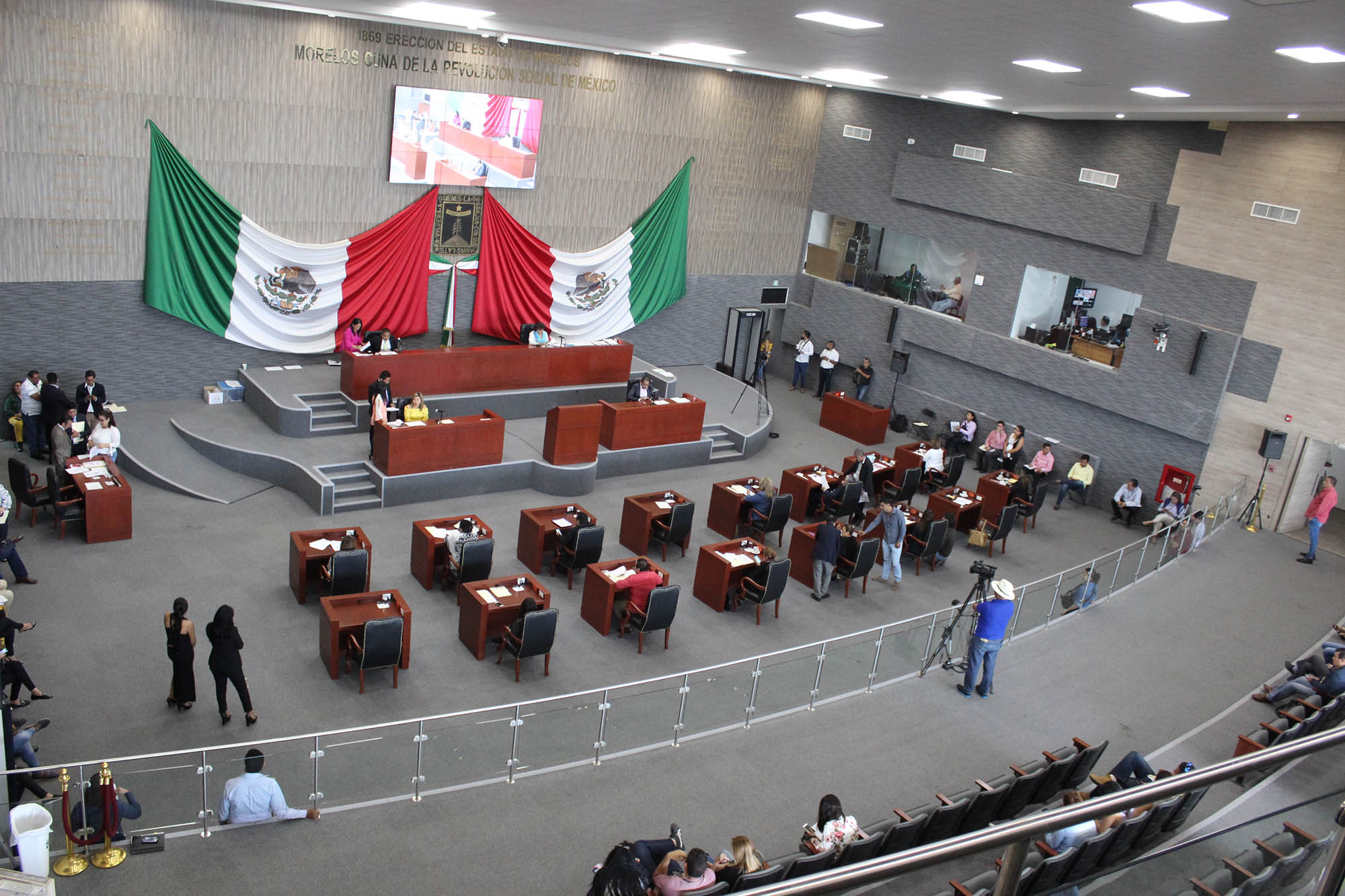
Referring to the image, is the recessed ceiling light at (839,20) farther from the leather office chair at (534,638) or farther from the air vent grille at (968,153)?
the air vent grille at (968,153)

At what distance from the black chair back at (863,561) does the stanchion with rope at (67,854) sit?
8.59 meters

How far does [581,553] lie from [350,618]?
3.09 metres

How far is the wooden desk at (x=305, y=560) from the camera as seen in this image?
10.8 m

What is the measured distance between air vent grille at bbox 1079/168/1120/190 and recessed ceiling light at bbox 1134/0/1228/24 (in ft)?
37.4

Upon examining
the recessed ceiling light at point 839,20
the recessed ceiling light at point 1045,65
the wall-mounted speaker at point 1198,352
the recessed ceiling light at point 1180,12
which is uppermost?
the recessed ceiling light at point 1045,65

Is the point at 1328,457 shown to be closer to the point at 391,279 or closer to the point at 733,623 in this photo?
the point at 733,623

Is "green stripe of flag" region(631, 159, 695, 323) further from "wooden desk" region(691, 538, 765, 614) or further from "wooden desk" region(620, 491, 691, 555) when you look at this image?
"wooden desk" region(691, 538, 765, 614)

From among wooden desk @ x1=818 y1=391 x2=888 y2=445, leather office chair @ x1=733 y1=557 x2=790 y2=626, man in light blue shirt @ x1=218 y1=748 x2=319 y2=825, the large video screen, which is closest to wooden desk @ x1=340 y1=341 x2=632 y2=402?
the large video screen

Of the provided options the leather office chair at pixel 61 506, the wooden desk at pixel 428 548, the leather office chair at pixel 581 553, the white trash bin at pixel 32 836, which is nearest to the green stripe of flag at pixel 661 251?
the leather office chair at pixel 581 553

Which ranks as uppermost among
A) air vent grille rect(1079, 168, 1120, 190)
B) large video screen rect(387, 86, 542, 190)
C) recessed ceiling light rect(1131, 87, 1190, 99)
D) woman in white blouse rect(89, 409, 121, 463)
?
recessed ceiling light rect(1131, 87, 1190, 99)

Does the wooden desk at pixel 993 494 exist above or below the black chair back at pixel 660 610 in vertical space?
above

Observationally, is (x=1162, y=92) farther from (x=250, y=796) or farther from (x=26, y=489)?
(x=26, y=489)

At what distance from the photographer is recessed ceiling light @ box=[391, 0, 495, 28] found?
469 inches

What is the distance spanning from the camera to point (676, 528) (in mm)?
13109
